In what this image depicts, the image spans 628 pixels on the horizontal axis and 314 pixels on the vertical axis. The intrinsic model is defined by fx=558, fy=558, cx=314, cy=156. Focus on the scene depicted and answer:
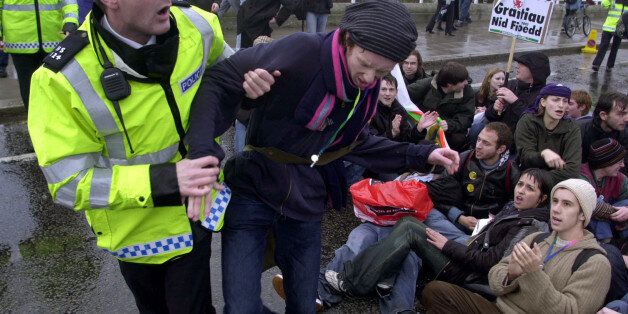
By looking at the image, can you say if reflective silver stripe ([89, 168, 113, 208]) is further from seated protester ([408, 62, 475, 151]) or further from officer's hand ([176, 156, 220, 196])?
seated protester ([408, 62, 475, 151])

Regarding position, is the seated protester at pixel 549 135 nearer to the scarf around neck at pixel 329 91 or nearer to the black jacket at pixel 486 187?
the black jacket at pixel 486 187

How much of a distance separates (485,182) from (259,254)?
2.39 meters

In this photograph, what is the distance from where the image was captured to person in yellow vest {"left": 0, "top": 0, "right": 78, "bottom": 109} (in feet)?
16.8

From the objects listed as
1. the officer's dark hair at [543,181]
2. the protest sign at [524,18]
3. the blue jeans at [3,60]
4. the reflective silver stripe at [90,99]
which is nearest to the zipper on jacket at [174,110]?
the reflective silver stripe at [90,99]

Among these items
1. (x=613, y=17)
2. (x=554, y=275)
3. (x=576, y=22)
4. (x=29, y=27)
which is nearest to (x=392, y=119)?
(x=554, y=275)

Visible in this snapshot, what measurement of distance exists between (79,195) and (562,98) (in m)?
3.92

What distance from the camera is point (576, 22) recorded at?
15.9 meters

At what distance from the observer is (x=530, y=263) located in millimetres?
2840

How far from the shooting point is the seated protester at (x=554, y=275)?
2.87m

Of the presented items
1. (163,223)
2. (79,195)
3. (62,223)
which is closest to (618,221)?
(163,223)

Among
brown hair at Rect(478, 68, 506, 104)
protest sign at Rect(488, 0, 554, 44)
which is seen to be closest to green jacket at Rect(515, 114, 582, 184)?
brown hair at Rect(478, 68, 506, 104)

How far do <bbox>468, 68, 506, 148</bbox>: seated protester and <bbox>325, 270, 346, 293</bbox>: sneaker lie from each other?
8.54 ft

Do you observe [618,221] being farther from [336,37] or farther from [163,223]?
[163,223]

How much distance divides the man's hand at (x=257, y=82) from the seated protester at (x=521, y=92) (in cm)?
381
